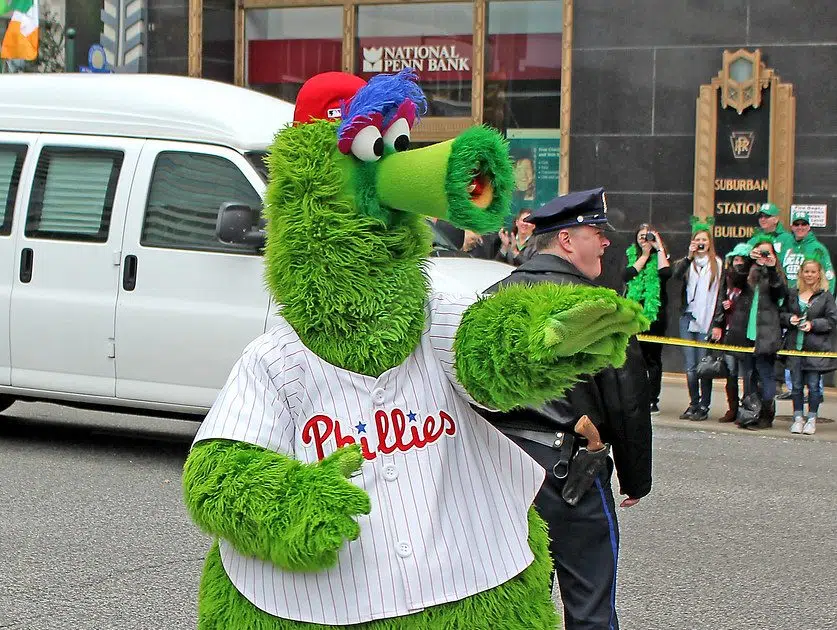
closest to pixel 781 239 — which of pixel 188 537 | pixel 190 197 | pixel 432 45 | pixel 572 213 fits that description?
pixel 432 45

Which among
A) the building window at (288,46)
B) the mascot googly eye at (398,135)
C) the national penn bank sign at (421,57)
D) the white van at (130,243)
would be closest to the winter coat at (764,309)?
the white van at (130,243)

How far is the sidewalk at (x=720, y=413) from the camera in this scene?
38.4ft

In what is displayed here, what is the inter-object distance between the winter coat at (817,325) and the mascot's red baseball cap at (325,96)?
9669 mm

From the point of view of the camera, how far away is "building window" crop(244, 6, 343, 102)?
17.0 m

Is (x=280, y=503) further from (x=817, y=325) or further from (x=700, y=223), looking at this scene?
(x=700, y=223)

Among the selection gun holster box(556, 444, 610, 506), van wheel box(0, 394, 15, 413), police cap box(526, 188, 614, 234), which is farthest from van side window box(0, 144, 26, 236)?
gun holster box(556, 444, 610, 506)

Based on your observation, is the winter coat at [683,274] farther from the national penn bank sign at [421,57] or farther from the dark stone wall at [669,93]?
the national penn bank sign at [421,57]

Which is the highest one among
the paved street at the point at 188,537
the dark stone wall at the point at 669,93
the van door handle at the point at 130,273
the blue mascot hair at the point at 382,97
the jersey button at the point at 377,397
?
the dark stone wall at the point at 669,93

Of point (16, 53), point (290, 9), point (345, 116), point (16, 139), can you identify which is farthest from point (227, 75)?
point (345, 116)

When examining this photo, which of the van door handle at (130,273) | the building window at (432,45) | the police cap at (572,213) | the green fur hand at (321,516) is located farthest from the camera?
the building window at (432,45)

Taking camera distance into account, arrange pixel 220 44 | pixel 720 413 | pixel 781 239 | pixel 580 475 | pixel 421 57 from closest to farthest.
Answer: pixel 580 475 → pixel 720 413 → pixel 781 239 → pixel 421 57 → pixel 220 44

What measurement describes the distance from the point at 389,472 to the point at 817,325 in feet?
32.2

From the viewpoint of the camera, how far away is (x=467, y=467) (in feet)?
8.86

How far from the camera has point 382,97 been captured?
265 centimetres
